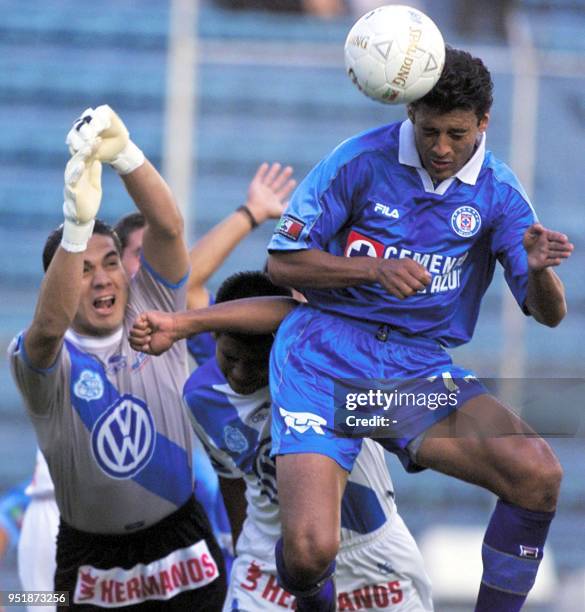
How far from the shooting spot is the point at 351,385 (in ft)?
12.0

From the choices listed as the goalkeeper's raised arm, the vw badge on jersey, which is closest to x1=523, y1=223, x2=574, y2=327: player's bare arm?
the goalkeeper's raised arm

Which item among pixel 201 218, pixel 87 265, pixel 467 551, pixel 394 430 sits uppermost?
pixel 201 218

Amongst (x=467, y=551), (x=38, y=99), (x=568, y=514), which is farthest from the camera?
(x=38, y=99)

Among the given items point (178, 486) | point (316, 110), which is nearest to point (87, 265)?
point (178, 486)

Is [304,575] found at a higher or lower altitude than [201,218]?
lower

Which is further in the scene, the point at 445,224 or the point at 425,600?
the point at 425,600

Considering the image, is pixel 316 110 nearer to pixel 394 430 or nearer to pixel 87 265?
pixel 87 265

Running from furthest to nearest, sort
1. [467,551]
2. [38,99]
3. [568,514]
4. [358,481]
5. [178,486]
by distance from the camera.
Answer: [38,99], [568,514], [467,551], [178,486], [358,481]

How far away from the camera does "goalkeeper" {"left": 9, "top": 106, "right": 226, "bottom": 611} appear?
415 cm

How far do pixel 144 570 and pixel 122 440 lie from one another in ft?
1.59

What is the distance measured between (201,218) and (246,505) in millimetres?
5531

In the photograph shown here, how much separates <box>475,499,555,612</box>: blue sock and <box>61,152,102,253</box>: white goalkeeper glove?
1418 mm

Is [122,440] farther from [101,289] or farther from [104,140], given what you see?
[104,140]

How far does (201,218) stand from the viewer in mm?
9773
